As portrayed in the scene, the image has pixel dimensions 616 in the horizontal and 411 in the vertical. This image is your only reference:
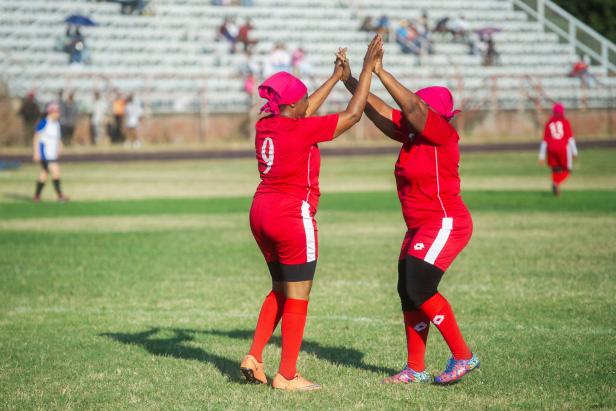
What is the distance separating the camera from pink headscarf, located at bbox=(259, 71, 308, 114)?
6.26 meters

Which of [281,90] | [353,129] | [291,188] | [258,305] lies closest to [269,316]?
[291,188]

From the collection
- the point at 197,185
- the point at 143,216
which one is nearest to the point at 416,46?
the point at 197,185

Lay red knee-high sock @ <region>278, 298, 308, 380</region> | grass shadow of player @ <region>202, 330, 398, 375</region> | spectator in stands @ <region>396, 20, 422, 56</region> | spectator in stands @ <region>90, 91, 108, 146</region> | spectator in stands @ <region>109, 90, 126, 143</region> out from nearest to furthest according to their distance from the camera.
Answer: red knee-high sock @ <region>278, 298, 308, 380</region>, grass shadow of player @ <region>202, 330, 398, 375</region>, spectator in stands @ <region>90, 91, 108, 146</region>, spectator in stands @ <region>109, 90, 126, 143</region>, spectator in stands @ <region>396, 20, 422, 56</region>

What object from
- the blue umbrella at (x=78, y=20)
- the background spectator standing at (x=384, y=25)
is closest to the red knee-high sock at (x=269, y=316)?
the blue umbrella at (x=78, y=20)

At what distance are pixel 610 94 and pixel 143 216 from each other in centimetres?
3085

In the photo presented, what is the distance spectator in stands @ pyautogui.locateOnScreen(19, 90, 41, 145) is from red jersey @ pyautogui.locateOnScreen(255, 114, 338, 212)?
32.8 metres

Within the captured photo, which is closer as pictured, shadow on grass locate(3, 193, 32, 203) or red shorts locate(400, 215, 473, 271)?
red shorts locate(400, 215, 473, 271)

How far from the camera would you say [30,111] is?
37.7 metres

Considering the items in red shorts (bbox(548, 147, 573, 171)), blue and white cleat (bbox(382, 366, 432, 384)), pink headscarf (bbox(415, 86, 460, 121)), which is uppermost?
pink headscarf (bbox(415, 86, 460, 121))

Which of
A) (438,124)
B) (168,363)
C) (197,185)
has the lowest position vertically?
(197,185)

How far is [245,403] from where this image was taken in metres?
6.18

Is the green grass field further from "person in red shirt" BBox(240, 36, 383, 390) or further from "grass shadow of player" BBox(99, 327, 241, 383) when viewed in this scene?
"person in red shirt" BBox(240, 36, 383, 390)

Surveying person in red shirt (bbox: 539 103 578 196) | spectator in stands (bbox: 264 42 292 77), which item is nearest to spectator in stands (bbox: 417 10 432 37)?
spectator in stands (bbox: 264 42 292 77)

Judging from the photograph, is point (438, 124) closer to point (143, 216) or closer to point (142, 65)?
point (143, 216)
